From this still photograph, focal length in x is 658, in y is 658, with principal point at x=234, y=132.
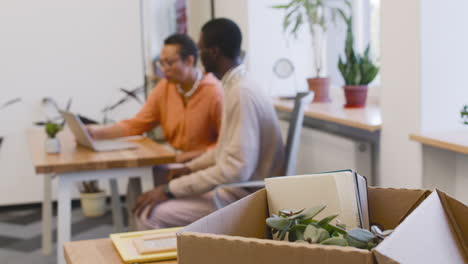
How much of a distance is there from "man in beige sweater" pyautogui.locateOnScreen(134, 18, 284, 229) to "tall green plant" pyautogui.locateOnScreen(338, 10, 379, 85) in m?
0.65

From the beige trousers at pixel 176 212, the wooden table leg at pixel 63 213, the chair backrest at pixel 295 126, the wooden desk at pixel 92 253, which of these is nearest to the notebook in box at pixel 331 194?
the wooden desk at pixel 92 253

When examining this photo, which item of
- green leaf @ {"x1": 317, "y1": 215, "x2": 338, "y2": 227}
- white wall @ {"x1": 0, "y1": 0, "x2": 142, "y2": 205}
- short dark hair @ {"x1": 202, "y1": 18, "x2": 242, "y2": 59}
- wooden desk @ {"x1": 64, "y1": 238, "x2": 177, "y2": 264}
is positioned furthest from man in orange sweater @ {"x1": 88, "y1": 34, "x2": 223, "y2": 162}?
green leaf @ {"x1": 317, "y1": 215, "x2": 338, "y2": 227}

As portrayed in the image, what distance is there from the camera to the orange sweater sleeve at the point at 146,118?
352 centimetres

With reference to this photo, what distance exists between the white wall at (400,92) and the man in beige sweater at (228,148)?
0.44 m

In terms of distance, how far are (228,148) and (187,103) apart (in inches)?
32.4

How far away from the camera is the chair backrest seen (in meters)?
2.45

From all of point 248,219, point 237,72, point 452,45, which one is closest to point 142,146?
point 237,72

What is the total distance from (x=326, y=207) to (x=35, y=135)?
9.66 feet

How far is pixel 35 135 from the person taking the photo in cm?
358

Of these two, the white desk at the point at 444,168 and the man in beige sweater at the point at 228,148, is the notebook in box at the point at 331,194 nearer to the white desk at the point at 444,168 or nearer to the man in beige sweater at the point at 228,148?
the white desk at the point at 444,168

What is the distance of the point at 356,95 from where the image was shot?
3090 millimetres

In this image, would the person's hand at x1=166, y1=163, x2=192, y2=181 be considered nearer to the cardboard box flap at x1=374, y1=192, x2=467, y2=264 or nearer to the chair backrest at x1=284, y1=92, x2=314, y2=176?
the chair backrest at x1=284, y1=92, x2=314, y2=176

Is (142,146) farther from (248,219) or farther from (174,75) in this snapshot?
(248,219)

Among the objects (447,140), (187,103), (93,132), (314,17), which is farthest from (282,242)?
(314,17)
